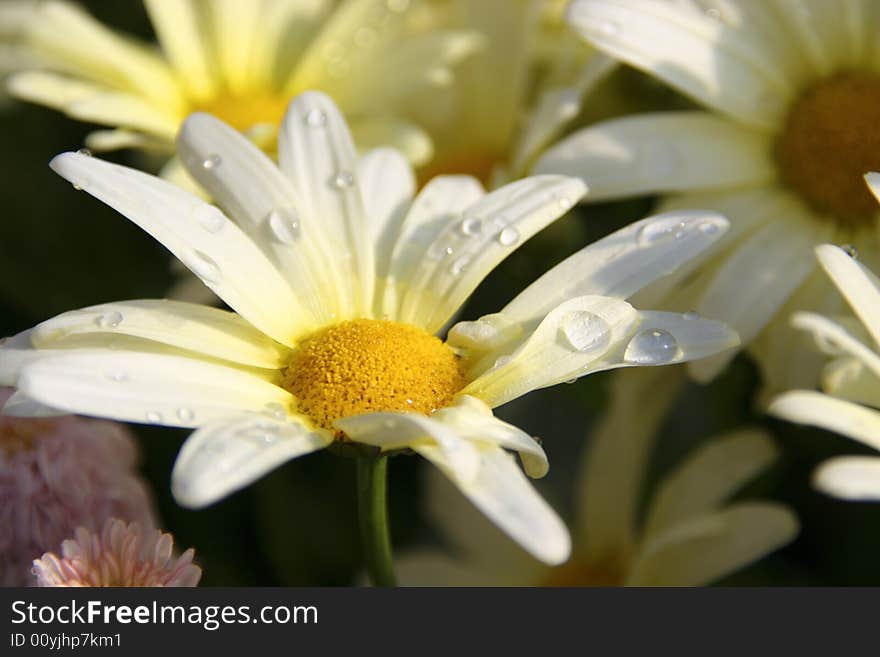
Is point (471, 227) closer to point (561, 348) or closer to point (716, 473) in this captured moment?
point (561, 348)

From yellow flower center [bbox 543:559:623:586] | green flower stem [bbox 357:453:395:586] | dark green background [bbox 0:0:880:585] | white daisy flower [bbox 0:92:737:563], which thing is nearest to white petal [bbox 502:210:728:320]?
white daisy flower [bbox 0:92:737:563]

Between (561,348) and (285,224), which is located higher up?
(285,224)

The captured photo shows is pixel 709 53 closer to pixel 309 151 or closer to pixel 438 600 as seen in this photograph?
pixel 309 151

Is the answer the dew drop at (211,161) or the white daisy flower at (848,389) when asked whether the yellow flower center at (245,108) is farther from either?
the white daisy flower at (848,389)

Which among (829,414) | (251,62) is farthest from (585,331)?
(251,62)

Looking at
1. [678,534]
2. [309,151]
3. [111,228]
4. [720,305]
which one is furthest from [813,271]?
[111,228]

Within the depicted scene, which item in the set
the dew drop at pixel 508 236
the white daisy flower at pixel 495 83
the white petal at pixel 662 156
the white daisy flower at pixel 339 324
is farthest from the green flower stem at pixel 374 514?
the white daisy flower at pixel 495 83

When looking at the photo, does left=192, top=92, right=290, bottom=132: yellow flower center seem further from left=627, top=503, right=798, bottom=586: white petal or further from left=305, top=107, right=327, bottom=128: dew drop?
left=627, top=503, right=798, bottom=586: white petal
